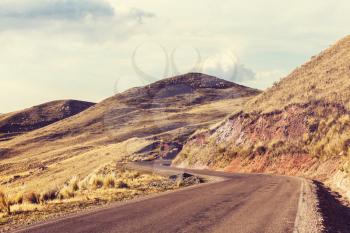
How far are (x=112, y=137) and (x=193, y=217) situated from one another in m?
124

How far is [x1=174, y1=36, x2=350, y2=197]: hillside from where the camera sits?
41688 mm

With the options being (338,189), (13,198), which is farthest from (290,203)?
(13,198)

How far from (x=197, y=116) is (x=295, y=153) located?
329 feet

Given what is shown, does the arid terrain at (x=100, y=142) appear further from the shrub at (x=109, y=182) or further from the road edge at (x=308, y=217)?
the road edge at (x=308, y=217)

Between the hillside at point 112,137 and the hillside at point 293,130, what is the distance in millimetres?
20978

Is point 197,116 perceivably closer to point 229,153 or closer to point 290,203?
point 229,153

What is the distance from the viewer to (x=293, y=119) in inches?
1991

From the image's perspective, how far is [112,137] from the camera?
137m

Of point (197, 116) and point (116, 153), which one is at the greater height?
point (197, 116)

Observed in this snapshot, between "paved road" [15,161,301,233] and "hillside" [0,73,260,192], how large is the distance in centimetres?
4836

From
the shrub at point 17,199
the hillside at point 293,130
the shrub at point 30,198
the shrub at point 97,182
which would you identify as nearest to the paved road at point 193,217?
the shrub at point 30,198

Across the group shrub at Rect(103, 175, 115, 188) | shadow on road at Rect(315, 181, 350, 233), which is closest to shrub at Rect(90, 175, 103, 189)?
shrub at Rect(103, 175, 115, 188)

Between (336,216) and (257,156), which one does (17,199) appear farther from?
(257,156)

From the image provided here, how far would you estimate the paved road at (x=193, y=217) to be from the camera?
12539 mm
